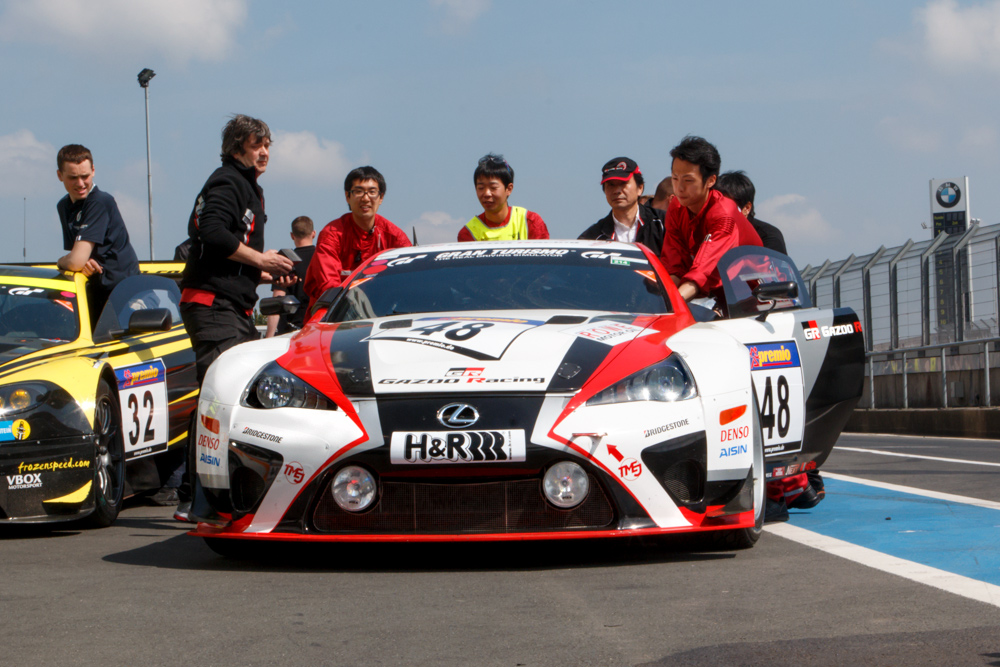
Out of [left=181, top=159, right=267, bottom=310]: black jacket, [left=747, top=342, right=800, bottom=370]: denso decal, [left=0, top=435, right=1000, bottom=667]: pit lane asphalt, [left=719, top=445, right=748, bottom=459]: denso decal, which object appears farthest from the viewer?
[left=181, top=159, right=267, bottom=310]: black jacket

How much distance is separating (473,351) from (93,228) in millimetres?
3713

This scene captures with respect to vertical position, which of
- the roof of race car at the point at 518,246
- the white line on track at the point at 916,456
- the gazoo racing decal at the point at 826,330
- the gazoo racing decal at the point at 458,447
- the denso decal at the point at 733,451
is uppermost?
the roof of race car at the point at 518,246

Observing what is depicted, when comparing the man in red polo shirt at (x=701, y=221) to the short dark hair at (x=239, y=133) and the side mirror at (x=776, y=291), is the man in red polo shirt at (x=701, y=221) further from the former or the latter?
the short dark hair at (x=239, y=133)

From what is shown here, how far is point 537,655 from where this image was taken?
302 cm

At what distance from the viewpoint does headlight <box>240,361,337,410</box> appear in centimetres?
445

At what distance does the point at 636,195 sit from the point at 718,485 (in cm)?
399

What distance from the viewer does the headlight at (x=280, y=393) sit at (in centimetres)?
445

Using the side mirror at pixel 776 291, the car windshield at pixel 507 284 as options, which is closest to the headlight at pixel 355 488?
the car windshield at pixel 507 284

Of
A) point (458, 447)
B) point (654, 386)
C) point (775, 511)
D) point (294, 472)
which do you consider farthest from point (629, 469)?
point (775, 511)

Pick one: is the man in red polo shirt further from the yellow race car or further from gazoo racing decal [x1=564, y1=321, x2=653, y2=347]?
the yellow race car

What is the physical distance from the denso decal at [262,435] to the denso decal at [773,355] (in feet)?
6.65

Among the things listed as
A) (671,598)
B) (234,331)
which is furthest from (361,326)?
(671,598)

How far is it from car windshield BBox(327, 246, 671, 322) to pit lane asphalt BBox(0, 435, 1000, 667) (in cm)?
109

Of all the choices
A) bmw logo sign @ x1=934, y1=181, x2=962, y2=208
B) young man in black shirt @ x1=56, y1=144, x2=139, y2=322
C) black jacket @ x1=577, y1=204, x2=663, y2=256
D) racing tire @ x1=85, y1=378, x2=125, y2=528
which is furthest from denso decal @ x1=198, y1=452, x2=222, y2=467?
bmw logo sign @ x1=934, y1=181, x2=962, y2=208
